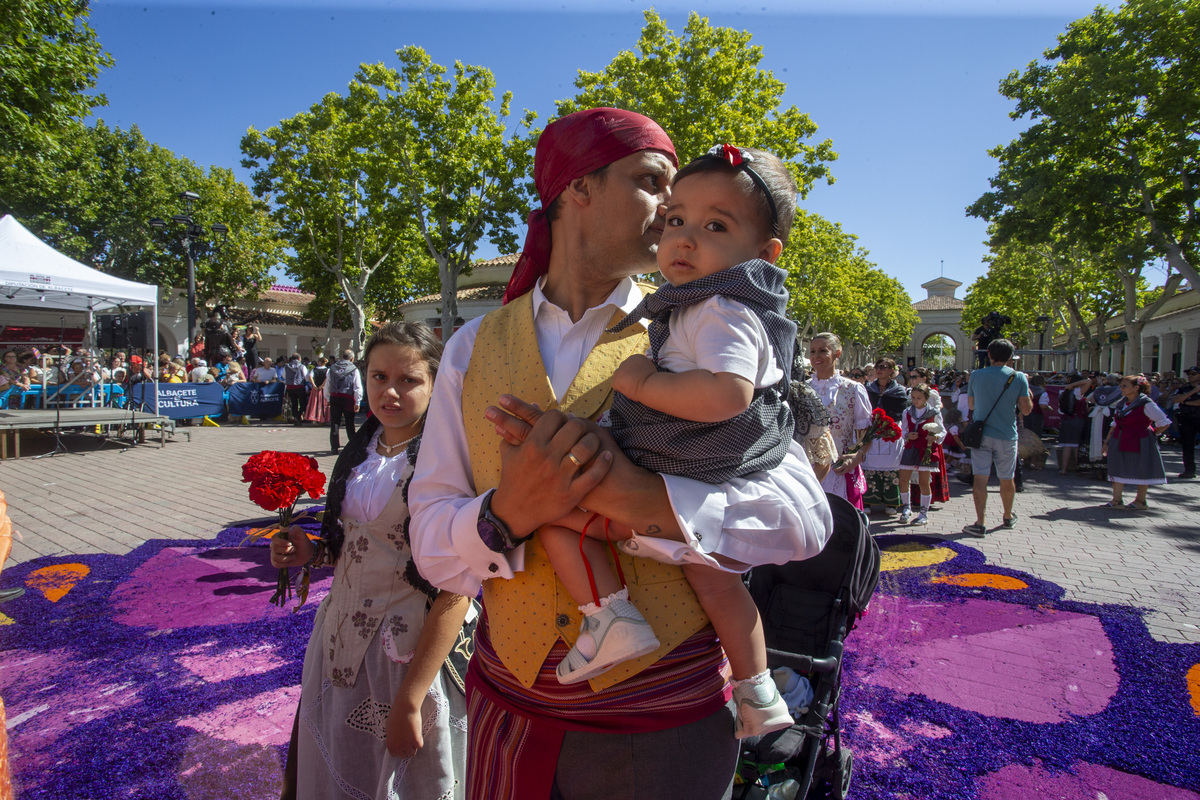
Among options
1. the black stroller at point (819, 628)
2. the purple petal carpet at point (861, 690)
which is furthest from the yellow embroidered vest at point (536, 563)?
the purple petal carpet at point (861, 690)

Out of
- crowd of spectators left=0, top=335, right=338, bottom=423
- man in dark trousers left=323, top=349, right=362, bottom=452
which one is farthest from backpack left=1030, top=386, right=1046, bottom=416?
crowd of spectators left=0, top=335, right=338, bottom=423

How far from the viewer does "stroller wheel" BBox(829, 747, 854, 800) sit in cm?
284

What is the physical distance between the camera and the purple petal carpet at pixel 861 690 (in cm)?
298

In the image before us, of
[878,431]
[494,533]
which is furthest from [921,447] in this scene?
[494,533]

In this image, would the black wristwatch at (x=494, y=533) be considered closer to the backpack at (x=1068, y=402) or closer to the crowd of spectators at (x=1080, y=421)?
the crowd of spectators at (x=1080, y=421)

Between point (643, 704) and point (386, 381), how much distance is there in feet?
5.24

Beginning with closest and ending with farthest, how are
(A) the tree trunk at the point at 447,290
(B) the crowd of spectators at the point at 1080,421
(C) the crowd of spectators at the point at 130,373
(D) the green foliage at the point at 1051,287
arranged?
(B) the crowd of spectators at the point at 1080,421
(C) the crowd of spectators at the point at 130,373
(A) the tree trunk at the point at 447,290
(D) the green foliage at the point at 1051,287

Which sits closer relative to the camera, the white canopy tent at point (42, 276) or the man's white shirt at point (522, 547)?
the man's white shirt at point (522, 547)

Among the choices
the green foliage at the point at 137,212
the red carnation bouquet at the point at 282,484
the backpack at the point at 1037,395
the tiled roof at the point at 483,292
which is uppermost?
the green foliage at the point at 137,212

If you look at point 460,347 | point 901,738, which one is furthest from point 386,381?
point 901,738

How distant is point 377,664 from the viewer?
6.73ft

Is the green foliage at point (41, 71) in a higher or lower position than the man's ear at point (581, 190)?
higher

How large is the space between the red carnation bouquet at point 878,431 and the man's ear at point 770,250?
4.98 m

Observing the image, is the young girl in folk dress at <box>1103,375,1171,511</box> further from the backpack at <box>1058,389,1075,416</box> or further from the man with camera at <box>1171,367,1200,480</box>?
the man with camera at <box>1171,367,1200,480</box>
